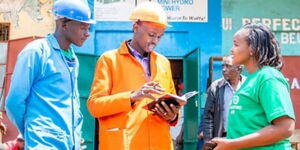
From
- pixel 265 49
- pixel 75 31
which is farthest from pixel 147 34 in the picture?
pixel 265 49

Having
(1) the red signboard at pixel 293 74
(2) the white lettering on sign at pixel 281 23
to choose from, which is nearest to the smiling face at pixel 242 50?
(1) the red signboard at pixel 293 74

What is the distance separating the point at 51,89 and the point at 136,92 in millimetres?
638

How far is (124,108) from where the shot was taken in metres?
3.27

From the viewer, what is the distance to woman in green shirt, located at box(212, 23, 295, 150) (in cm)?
249

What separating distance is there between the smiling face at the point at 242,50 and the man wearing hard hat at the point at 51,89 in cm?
86

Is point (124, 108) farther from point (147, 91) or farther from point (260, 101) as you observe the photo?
point (260, 101)

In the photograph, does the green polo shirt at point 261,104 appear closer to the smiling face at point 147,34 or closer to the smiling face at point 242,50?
the smiling face at point 242,50

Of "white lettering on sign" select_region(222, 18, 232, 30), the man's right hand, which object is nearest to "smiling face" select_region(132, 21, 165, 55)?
the man's right hand

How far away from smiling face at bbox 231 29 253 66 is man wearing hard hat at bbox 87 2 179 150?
655mm

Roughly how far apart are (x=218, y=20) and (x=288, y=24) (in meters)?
1.13

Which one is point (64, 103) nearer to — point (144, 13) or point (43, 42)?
Result: point (43, 42)

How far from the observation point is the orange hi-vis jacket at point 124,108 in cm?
330

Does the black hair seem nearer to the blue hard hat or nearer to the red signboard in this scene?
the blue hard hat

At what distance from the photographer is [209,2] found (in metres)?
7.92
